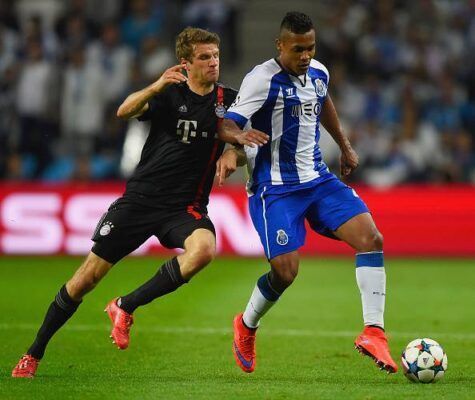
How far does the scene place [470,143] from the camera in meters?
18.2

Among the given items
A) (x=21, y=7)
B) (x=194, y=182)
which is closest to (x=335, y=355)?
(x=194, y=182)

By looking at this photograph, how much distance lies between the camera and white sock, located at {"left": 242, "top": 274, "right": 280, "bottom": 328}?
25.8 feet

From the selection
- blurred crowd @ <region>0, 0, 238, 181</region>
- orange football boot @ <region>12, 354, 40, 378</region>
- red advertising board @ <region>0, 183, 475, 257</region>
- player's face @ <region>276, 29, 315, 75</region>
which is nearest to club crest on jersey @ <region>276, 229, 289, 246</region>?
player's face @ <region>276, 29, 315, 75</region>

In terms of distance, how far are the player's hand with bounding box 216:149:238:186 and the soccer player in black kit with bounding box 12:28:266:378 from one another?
36 centimetres

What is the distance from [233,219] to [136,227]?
8543 millimetres

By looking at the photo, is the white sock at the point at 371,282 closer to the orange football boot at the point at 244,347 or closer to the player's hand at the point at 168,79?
the orange football boot at the point at 244,347

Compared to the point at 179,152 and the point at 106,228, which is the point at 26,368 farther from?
the point at 179,152

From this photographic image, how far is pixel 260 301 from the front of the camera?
7902 millimetres

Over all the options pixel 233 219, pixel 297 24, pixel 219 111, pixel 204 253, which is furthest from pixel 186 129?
pixel 233 219

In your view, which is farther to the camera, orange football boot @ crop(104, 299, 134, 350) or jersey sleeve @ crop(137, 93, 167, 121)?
jersey sleeve @ crop(137, 93, 167, 121)

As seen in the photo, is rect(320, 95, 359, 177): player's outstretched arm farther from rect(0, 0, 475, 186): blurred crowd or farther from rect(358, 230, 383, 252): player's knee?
rect(0, 0, 475, 186): blurred crowd

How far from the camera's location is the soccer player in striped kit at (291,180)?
7.50 meters

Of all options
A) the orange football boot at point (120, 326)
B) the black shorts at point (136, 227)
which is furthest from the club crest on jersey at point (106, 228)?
the orange football boot at point (120, 326)

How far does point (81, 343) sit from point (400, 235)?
8.12 metres
